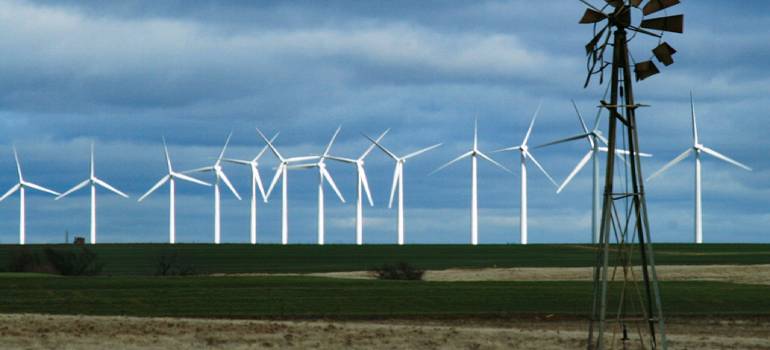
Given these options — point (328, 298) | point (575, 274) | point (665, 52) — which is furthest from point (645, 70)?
point (575, 274)

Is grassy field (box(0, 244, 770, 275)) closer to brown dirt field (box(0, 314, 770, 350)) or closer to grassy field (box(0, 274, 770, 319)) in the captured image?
grassy field (box(0, 274, 770, 319))

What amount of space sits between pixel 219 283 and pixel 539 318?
18264mm

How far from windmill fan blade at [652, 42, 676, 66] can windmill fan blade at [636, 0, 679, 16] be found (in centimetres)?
71

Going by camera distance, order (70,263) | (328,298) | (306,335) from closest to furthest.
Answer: (306,335) → (328,298) → (70,263)

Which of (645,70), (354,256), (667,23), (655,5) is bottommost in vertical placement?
(354,256)

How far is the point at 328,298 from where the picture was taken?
49531 mm

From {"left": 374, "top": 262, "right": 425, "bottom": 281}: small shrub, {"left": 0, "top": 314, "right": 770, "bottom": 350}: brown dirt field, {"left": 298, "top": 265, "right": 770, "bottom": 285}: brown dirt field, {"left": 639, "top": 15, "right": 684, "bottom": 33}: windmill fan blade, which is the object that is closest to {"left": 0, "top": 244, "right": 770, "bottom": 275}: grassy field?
{"left": 298, "top": 265, "right": 770, "bottom": 285}: brown dirt field

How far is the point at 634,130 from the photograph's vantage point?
26.3m

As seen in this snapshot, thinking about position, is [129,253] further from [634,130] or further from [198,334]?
[634,130]

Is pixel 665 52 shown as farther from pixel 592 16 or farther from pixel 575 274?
pixel 575 274

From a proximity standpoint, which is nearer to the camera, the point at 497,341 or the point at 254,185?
the point at 497,341

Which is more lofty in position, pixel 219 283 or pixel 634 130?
pixel 634 130

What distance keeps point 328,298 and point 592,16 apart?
24830 mm

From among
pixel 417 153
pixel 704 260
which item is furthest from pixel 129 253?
pixel 704 260
